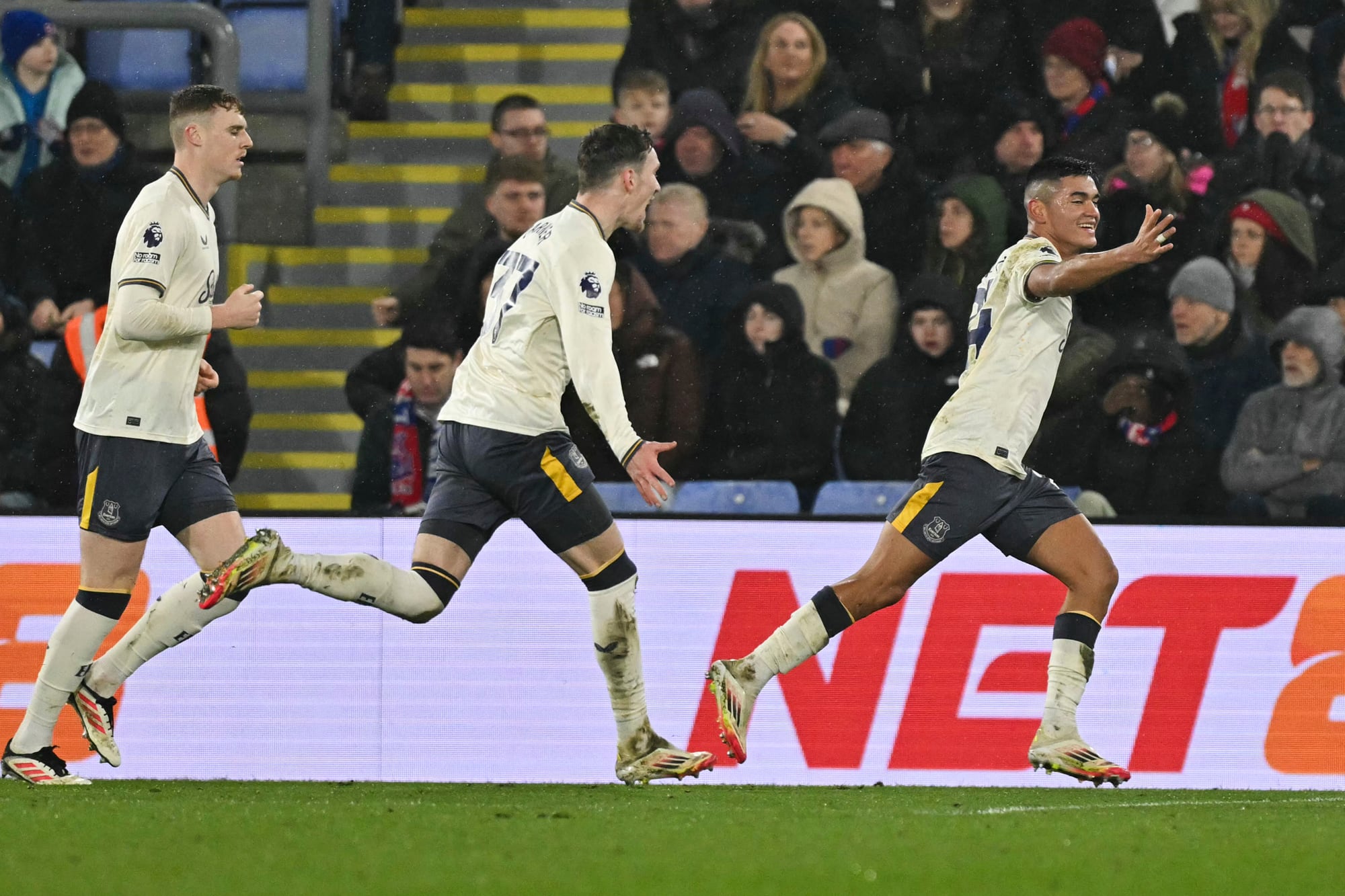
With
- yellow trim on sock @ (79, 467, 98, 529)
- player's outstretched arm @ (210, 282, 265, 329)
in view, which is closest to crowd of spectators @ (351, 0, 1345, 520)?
player's outstretched arm @ (210, 282, 265, 329)

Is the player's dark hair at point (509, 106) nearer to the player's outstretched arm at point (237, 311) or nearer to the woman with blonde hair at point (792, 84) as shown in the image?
the woman with blonde hair at point (792, 84)

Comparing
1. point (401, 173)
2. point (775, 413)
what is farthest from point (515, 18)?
point (775, 413)

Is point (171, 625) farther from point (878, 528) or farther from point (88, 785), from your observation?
point (878, 528)

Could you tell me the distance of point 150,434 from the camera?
6.09 meters

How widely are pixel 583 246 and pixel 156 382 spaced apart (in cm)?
148

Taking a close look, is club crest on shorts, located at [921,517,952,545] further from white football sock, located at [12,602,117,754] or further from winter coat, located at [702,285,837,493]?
white football sock, located at [12,602,117,754]

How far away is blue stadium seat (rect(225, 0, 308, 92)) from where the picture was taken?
34.6ft

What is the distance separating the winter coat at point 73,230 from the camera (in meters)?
9.43

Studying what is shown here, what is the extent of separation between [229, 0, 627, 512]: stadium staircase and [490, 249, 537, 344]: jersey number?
3.32m

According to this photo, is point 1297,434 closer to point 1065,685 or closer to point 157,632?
point 1065,685

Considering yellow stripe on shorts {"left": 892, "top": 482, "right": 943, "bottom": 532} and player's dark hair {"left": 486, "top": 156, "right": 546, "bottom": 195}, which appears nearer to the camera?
yellow stripe on shorts {"left": 892, "top": 482, "right": 943, "bottom": 532}

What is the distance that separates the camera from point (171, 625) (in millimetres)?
6234

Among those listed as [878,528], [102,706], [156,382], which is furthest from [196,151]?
[878,528]

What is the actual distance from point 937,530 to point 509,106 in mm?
4433
